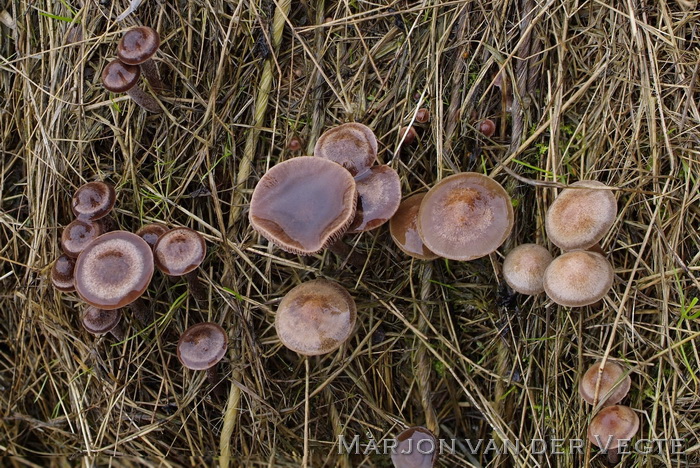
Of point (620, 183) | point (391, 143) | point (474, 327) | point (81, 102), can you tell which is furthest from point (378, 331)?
point (81, 102)

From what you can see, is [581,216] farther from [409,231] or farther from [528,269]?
[409,231]

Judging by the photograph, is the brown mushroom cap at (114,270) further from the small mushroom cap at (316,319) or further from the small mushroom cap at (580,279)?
the small mushroom cap at (580,279)

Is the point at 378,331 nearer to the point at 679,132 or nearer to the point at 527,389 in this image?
the point at 527,389

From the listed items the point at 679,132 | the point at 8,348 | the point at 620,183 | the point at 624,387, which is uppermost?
the point at 679,132

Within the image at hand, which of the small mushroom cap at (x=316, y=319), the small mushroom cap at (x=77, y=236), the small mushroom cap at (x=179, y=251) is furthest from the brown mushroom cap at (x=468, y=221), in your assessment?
the small mushroom cap at (x=77, y=236)

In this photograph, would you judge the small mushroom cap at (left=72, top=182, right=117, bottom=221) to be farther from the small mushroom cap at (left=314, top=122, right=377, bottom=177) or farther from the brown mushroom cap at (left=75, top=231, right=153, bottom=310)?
the small mushroom cap at (left=314, top=122, right=377, bottom=177)

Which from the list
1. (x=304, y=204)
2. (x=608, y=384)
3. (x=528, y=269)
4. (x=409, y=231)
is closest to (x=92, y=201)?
(x=304, y=204)

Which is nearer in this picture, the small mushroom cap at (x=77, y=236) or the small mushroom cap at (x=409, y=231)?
the small mushroom cap at (x=409, y=231)
